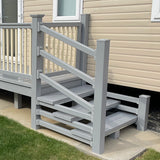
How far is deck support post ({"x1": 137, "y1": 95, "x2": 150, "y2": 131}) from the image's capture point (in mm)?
4094

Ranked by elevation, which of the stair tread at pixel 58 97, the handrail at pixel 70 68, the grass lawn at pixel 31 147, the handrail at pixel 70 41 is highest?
the handrail at pixel 70 41

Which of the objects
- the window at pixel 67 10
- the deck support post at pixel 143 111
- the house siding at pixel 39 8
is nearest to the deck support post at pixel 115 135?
the deck support post at pixel 143 111

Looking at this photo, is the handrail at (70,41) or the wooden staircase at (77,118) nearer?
the handrail at (70,41)

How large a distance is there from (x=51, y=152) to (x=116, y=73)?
182cm

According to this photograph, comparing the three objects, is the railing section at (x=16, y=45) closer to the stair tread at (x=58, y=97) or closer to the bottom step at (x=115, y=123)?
the stair tread at (x=58, y=97)

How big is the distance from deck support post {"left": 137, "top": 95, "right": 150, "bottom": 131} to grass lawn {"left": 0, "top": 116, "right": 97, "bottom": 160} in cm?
126

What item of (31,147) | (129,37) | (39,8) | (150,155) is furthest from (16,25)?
(150,155)

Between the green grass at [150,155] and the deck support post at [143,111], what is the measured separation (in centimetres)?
72

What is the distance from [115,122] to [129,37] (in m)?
1.38

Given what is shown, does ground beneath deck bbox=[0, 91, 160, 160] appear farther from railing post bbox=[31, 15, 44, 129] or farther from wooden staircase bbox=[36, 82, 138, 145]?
railing post bbox=[31, 15, 44, 129]

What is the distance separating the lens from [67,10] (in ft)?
16.9

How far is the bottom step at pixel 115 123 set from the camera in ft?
11.3

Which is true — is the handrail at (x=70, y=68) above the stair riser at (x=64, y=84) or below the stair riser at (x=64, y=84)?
above

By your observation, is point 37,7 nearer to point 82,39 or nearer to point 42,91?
point 82,39
